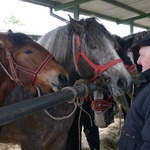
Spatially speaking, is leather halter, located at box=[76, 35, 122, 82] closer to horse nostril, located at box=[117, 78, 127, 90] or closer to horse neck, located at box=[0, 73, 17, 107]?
horse nostril, located at box=[117, 78, 127, 90]

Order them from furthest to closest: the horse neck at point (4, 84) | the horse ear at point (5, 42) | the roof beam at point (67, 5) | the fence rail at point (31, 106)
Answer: the roof beam at point (67, 5)
the horse neck at point (4, 84)
the horse ear at point (5, 42)
the fence rail at point (31, 106)

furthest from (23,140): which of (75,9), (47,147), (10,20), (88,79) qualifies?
(10,20)

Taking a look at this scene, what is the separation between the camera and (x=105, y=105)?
2312 mm

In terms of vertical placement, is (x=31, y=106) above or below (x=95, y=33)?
below

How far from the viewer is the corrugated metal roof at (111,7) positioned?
17.0ft

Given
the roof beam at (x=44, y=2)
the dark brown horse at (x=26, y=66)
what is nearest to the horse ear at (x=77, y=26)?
the dark brown horse at (x=26, y=66)

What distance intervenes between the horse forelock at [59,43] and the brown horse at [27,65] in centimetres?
48

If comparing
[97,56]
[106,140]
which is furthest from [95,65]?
[106,140]

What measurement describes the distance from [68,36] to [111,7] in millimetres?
4554

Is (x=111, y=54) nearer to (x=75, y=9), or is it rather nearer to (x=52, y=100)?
(x=52, y=100)

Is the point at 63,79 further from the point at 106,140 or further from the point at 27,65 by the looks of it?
the point at 106,140

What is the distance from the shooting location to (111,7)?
630 cm

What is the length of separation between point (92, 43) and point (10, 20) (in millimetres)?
23930

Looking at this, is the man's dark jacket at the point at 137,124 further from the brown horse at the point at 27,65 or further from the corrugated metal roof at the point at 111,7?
the corrugated metal roof at the point at 111,7
